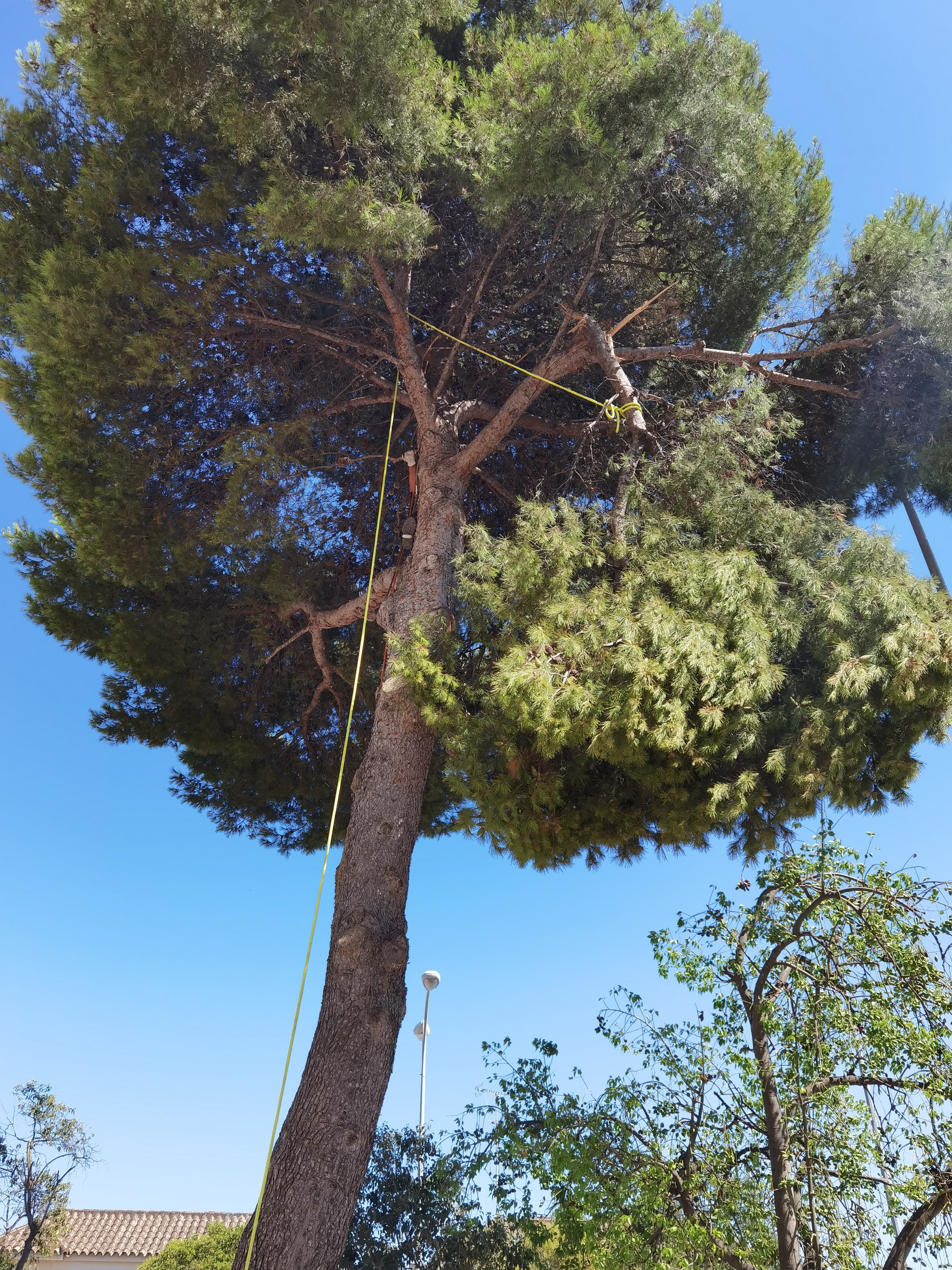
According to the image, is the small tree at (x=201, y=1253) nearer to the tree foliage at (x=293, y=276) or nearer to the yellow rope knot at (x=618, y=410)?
the tree foliage at (x=293, y=276)

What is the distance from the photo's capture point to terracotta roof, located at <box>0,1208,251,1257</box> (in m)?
19.4

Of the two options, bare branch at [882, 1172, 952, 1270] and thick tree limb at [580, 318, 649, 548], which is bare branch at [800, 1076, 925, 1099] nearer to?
bare branch at [882, 1172, 952, 1270]

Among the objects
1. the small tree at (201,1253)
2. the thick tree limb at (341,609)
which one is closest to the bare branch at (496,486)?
the thick tree limb at (341,609)

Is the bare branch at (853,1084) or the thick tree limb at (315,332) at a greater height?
the thick tree limb at (315,332)

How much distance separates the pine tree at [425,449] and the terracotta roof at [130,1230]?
16.2 metres

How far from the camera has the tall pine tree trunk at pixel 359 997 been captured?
388 cm

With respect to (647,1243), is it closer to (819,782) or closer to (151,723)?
(819,782)

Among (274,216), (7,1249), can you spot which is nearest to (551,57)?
(274,216)

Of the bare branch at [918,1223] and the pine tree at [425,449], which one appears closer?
the bare branch at [918,1223]

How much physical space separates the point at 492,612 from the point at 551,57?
358cm

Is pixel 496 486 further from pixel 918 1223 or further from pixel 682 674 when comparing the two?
pixel 918 1223

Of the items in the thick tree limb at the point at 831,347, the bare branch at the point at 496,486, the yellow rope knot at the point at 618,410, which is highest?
the thick tree limb at the point at 831,347

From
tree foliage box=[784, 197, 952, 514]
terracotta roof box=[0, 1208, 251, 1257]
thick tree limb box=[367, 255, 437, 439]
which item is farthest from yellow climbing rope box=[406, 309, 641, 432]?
terracotta roof box=[0, 1208, 251, 1257]

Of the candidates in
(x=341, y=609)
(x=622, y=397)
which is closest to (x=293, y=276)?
(x=341, y=609)
